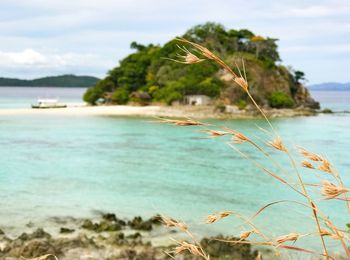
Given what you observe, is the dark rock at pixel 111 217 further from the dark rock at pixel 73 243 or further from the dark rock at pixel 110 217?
the dark rock at pixel 73 243

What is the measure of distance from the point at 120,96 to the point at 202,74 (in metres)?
11.4

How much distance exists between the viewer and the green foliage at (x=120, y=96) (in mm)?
67625

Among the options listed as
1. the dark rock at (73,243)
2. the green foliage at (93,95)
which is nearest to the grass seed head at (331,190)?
the dark rock at (73,243)

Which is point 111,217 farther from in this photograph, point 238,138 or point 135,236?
point 238,138

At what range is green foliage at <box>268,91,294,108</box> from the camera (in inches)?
2547

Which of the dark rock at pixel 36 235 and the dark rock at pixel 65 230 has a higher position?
the dark rock at pixel 36 235

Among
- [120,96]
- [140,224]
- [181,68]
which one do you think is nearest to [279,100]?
[181,68]

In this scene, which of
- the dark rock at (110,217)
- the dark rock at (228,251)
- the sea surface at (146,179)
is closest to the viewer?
the dark rock at (228,251)

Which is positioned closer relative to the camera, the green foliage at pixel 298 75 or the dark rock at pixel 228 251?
the dark rock at pixel 228 251

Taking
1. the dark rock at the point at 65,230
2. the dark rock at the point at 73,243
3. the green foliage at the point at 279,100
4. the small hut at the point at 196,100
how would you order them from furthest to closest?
the green foliage at the point at 279,100
the small hut at the point at 196,100
the dark rock at the point at 65,230
the dark rock at the point at 73,243

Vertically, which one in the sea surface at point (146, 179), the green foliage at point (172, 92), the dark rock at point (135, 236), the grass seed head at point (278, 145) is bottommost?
the sea surface at point (146, 179)

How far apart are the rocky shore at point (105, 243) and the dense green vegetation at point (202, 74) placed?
4776cm

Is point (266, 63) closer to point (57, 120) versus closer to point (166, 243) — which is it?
point (57, 120)

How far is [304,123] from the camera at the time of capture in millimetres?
49656
